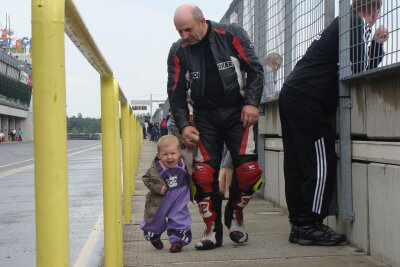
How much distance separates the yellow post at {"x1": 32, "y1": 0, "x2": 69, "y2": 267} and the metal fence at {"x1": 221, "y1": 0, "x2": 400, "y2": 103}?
274 centimetres

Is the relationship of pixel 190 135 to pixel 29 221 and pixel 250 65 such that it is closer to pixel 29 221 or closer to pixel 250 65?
pixel 250 65

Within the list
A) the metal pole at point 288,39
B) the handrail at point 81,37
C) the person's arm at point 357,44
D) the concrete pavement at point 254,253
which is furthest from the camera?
the metal pole at point 288,39

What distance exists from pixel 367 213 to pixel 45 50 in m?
3.44

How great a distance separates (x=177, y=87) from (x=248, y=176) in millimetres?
825

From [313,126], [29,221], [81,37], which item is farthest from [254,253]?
[29,221]

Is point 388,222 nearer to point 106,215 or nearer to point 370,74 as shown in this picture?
point 370,74

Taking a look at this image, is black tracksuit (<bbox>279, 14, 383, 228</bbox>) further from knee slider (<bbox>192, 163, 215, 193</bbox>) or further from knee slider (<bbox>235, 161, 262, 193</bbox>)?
knee slider (<bbox>192, 163, 215, 193</bbox>)

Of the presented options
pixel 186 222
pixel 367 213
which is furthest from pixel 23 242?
pixel 367 213

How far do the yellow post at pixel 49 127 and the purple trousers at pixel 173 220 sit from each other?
3.33 m

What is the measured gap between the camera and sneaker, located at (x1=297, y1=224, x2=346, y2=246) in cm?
539

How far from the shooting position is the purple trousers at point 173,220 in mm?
5383

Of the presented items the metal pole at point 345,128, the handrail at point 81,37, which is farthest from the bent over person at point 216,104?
the handrail at point 81,37

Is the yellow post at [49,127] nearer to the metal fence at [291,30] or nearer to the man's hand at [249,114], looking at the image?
the metal fence at [291,30]

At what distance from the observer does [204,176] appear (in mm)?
5469
